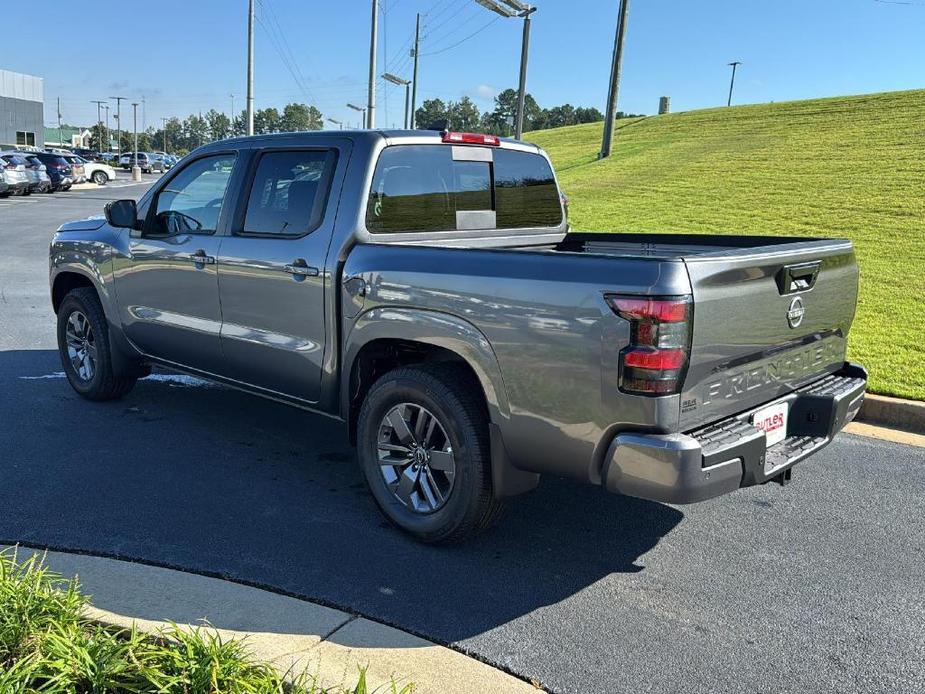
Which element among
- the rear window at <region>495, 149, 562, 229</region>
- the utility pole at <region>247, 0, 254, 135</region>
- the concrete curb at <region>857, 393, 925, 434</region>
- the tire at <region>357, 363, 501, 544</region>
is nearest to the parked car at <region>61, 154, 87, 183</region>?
the utility pole at <region>247, 0, 254, 135</region>

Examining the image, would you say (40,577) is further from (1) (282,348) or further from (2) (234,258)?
(2) (234,258)

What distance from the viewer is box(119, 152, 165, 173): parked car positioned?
72.2m

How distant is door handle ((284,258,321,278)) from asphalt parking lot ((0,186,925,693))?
1198mm

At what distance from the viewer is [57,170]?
3834 cm

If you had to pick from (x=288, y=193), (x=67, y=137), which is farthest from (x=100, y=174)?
(x=67, y=137)

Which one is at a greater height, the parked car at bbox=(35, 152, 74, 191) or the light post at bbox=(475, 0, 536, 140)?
the light post at bbox=(475, 0, 536, 140)

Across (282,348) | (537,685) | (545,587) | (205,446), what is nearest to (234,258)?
(282,348)

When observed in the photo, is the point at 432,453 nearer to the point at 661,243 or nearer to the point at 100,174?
the point at 661,243

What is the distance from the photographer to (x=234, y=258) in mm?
4828

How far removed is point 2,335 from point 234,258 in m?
4.88

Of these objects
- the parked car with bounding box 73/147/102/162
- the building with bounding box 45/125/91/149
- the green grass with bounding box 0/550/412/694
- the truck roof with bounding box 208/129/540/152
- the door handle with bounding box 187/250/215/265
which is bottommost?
the green grass with bounding box 0/550/412/694

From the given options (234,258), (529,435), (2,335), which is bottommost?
(2,335)

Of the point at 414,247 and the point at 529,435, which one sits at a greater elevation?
the point at 414,247

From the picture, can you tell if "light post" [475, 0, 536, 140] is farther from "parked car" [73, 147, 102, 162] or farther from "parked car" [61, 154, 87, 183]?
"parked car" [73, 147, 102, 162]
